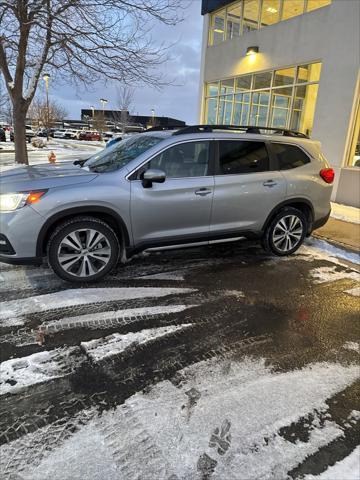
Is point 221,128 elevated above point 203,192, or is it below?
above

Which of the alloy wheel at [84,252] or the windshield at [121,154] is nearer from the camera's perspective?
the alloy wheel at [84,252]

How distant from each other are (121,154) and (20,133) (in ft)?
34.4

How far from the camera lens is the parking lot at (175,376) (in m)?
2.15

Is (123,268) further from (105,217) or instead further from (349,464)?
(349,464)

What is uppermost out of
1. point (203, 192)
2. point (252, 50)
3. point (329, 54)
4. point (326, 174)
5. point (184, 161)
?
point (252, 50)

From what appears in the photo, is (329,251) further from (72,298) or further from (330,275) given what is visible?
(72,298)

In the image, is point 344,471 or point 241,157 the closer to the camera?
point 344,471

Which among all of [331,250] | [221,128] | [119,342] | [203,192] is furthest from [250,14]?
[119,342]

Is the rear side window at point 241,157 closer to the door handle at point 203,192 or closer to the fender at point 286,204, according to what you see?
the door handle at point 203,192

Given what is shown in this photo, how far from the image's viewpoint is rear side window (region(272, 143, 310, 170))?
5383 mm

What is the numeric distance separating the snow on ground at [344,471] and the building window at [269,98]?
9.79m

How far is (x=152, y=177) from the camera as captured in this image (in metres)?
4.24

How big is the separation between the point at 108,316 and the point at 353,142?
8.26m

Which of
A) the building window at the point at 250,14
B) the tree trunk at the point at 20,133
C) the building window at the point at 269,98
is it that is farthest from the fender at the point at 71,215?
the tree trunk at the point at 20,133
